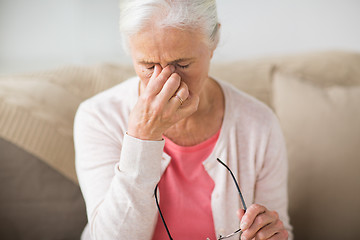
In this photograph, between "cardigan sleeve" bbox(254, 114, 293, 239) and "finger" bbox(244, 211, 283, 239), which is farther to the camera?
"cardigan sleeve" bbox(254, 114, 293, 239)

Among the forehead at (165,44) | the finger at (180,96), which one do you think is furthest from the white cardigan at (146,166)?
the forehead at (165,44)

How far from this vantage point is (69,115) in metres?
1.42

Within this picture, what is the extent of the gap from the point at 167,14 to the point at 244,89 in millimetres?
759

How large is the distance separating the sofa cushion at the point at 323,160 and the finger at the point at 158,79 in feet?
2.43

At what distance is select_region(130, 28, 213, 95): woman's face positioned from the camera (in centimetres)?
91

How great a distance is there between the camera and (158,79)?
3.09ft

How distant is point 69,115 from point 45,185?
268 millimetres

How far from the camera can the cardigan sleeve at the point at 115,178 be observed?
0.96 metres

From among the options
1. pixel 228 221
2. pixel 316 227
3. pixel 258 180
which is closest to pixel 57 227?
pixel 228 221

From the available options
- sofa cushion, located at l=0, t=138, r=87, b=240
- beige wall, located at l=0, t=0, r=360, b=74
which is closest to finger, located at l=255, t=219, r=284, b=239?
sofa cushion, located at l=0, t=138, r=87, b=240

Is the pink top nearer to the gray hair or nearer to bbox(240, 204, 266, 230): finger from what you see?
bbox(240, 204, 266, 230): finger

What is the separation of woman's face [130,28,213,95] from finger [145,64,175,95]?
16 millimetres

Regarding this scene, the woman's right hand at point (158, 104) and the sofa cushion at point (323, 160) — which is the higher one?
the woman's right hand at point (158, 104)

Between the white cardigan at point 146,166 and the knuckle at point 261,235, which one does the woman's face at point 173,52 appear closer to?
the white cardigan at point 146,166
